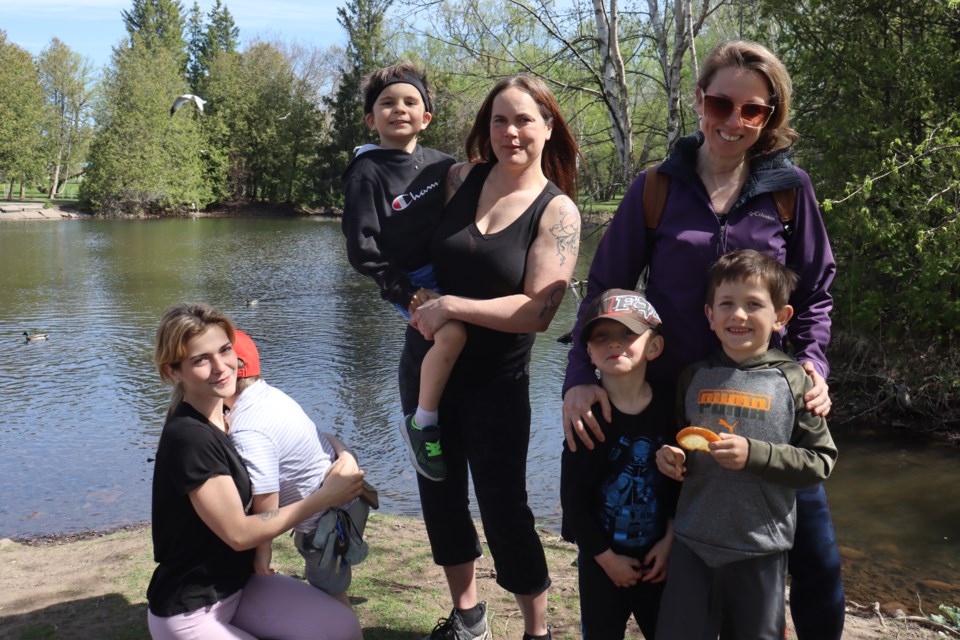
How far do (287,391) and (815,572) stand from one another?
25.7 ft

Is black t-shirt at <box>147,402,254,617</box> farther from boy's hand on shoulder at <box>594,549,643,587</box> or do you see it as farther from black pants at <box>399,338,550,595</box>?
boy's hand on shoulder at <box>594,549,643,587</box>

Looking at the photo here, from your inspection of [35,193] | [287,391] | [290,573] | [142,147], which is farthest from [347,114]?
[290,573]

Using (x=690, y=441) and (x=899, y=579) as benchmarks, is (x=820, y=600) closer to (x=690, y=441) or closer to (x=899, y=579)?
(x=690, y=441)

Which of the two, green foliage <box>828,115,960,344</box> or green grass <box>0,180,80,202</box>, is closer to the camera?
green foliage <box>828,115,960,344</box>

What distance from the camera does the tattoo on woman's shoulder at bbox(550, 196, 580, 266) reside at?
2760 millimetres

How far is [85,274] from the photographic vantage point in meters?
19.4

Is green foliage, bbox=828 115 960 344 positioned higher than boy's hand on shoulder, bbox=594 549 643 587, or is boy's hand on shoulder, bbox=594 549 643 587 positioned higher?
green foliage, bbox=828 115 960 344

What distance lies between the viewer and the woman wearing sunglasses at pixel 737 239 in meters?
2.37

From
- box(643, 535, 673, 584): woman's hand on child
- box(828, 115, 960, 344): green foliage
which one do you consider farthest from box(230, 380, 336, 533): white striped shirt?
box(828, 115, 960, 344): green foliage

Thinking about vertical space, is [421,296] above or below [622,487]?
above

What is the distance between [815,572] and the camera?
2.41 m

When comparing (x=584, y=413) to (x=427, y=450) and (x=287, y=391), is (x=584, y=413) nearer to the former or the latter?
(x=427, y=450)

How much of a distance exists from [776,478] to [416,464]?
129 centimetres

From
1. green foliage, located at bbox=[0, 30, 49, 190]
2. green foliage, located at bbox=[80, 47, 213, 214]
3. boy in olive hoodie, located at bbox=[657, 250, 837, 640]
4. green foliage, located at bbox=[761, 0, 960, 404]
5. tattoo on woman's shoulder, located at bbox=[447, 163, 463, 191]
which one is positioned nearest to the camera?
boy in olive hoodie, located at bbox=[657, 250, 837, 640]
